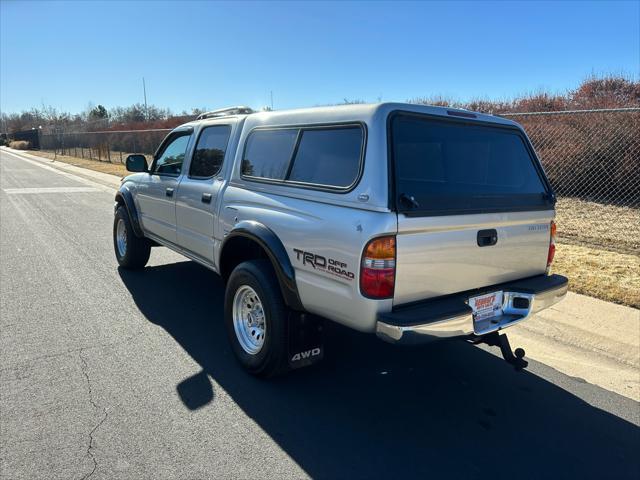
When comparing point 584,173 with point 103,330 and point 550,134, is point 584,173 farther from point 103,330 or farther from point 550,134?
point 103,330

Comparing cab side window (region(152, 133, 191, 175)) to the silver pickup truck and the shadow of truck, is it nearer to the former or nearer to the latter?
the silver pickup truck

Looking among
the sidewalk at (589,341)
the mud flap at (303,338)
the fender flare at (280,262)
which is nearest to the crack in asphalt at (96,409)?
the mud flap at (303,338)

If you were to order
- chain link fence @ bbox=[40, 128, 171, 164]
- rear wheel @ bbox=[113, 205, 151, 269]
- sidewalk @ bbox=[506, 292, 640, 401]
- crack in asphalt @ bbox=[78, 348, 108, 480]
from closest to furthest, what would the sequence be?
Answer: crack in asphalt @ bbox=[78, 348, 108, 480] < sidewalk @ bbox=[506, 292, 640, 401] < rear wheel @ bbox=[113, 205, 151, 269] < chain link fence @ bbox=[40, 128, 171, 164]

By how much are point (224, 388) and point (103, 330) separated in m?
1.66

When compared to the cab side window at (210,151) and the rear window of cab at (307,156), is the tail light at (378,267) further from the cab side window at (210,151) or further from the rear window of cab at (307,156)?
the cab side window at (210,151)

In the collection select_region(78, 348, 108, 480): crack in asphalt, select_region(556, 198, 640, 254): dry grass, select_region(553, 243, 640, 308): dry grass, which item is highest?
select_region(556, 198, 640, 254): dry grass

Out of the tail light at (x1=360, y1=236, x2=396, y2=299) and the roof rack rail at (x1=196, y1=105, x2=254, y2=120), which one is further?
the roof rack rail at (x1=196, y1=105, x2=254, y2=120)

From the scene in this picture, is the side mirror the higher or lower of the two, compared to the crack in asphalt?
higher

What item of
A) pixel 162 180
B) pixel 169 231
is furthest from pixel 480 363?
pixel 162 180

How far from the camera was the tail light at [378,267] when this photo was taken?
2.68 meters

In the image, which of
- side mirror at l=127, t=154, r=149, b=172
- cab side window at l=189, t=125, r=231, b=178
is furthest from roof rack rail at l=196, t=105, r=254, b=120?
side mirror at l=127, t=154, r=149, b=172

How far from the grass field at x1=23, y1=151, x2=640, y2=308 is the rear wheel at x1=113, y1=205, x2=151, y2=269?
5.25 metres

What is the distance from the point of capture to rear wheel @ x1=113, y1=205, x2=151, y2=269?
6.13 metres

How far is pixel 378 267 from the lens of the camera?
106 inches
